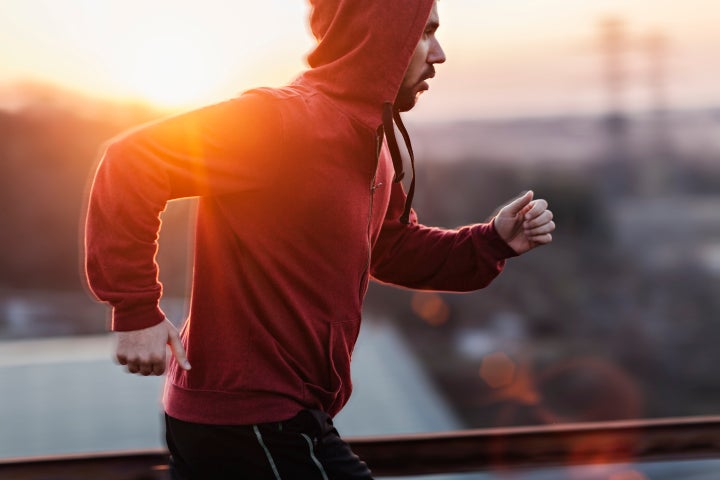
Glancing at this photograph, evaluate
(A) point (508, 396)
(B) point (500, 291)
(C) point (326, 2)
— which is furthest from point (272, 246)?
(B) point (500, 291)

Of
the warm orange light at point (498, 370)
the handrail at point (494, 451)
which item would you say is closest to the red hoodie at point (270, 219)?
the handrail at point (494, 451)

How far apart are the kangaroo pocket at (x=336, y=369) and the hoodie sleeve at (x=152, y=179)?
0.81 ft

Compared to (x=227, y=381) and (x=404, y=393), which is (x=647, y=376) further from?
(x=227, y=381)

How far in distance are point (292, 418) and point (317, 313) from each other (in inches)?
5.9

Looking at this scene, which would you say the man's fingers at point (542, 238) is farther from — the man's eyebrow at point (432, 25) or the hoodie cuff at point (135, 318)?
the hoodie cuff at point (135, 318)

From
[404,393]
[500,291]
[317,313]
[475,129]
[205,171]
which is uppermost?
[205,171]

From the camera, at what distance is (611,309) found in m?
40.8

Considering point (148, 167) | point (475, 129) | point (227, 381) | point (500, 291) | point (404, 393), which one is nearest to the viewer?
point (148, 167)

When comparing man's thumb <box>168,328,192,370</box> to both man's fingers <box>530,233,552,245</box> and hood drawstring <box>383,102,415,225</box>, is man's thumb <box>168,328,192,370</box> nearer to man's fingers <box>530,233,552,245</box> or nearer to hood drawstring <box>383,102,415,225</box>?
hood drawstring <box>383,102,415,225</box>

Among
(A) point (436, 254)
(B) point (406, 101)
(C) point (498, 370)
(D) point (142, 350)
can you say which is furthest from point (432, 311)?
(D) point (142, 350)

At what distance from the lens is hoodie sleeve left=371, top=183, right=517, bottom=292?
1.50 metres

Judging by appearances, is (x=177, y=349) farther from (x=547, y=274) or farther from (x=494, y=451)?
(x=547, y=274)

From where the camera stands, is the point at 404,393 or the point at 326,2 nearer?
the point at 326,2

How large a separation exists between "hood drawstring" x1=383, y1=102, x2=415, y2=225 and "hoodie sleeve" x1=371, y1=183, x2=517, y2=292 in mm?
76
